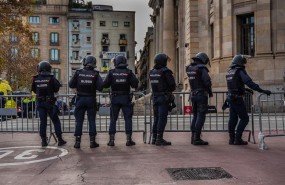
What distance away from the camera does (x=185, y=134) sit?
1306 cm

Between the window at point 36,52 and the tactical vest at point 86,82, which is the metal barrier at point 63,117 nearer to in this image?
the tactical vest at point 86,82

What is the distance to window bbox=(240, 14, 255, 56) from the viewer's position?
26438 millimetres

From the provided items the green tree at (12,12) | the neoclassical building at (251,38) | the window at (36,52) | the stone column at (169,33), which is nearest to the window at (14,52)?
the stone column at (169,33)

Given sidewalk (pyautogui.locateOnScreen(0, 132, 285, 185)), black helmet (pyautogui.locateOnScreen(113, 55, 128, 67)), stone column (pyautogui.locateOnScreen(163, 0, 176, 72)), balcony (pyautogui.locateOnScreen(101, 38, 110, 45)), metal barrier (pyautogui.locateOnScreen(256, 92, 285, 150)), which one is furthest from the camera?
balcony (pyautogui.locateOnScreen(101, 38, 110, 45))

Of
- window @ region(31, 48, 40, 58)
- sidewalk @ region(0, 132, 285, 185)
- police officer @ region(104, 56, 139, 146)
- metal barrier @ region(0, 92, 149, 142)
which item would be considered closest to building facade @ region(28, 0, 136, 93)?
window @ region(31, 48, 40, 58)

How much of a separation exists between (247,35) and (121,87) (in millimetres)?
18325

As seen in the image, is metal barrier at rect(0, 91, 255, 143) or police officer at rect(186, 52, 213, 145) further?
metal barrier at rect(0, 91, 255, 143)

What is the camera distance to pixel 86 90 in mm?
9656

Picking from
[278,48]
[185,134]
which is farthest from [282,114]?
[278,48]

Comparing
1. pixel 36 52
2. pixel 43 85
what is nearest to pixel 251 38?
pixel 43 85

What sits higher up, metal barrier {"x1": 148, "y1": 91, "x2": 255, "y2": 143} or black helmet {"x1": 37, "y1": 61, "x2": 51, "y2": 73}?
black helmet {"x1": 37, "y1": 61, "x2": 51, "y2": 73}

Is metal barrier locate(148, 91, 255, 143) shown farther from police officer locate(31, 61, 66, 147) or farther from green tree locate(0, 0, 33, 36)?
green tree locate(0, 0, 33, 36)

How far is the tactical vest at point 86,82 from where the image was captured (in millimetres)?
9609

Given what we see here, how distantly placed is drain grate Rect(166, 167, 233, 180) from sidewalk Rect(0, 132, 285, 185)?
10cm
